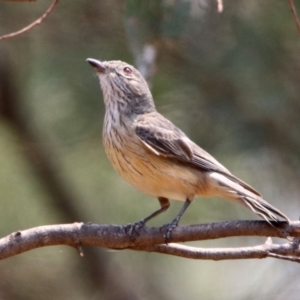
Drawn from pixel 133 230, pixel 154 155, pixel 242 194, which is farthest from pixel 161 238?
pixel 154 155

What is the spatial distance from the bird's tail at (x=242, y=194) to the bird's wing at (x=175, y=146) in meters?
0.04

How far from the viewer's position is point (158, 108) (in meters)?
3.71

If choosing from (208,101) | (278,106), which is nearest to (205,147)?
(208,101)

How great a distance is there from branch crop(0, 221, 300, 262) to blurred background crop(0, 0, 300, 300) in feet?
2.44

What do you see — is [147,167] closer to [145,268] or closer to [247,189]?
[247,189]

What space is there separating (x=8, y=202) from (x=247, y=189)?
156 centimetres

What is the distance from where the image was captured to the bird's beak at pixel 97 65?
330cm

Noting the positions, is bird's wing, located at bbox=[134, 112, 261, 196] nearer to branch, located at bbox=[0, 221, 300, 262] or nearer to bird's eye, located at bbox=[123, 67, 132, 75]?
bird's eye, located at bbox=[123, 67, 132, 75]

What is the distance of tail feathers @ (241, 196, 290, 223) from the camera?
103 inches

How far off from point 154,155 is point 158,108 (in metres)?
0.42

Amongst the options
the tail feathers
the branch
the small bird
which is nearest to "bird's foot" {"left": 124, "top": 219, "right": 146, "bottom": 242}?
the branch

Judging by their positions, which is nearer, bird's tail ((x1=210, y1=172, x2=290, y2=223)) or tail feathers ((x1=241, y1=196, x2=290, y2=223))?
tail feathers ((x1=241, y1=196, x2=290, y2=223))

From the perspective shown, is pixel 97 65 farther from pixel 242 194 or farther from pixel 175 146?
pixel 242 194

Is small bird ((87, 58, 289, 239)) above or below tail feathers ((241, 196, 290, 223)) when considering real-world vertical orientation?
above
